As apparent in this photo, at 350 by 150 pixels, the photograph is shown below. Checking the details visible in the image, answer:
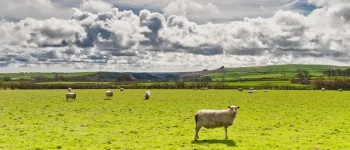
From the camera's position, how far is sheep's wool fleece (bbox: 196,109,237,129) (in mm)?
20500

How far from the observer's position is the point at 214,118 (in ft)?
67.8

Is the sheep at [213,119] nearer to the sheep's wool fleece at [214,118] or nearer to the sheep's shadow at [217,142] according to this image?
the sheep's wool fleece at [214,118]

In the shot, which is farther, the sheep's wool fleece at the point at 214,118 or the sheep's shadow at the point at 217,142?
the sheep's wool fleece at the point at 214,118

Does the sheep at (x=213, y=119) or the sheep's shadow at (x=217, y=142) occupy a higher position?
the sheep at (x=213, y=119)

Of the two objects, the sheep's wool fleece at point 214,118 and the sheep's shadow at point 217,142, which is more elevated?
the sheep's wool fleece at point 214,118

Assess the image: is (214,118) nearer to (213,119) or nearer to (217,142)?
(213,119)

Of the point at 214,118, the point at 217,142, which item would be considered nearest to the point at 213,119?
the point at 214,118

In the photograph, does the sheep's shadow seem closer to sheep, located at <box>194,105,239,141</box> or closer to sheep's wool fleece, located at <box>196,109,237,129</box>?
sheep, located at <box>194,105,239,141</box>

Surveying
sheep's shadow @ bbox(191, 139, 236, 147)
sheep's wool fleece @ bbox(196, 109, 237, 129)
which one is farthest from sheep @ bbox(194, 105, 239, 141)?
sheep's shadow @ bbox(191, 139, 236, 147)

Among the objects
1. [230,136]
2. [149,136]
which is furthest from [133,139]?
[230,136]

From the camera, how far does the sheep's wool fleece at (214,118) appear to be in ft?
67.3

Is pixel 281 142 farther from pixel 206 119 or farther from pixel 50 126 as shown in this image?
pixel 50 126

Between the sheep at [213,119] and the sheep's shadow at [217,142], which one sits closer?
the sheep's shadow at [217,142]

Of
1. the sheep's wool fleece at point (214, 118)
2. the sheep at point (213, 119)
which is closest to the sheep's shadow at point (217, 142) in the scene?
the sheep at point (213, 119)
